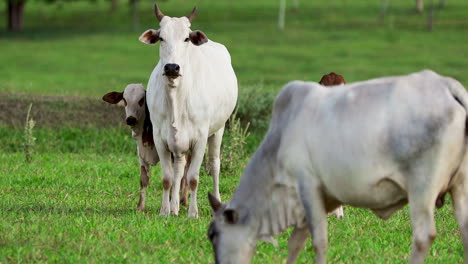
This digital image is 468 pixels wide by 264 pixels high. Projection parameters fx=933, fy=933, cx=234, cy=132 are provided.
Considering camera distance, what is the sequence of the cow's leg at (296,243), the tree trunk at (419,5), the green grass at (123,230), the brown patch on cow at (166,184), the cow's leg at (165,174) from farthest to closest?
the tree trunk at (419,5) < the brown patch on cow at (166,184) < the cow's leg at (165,174) < the green grass at (123,230) < the cow's leg at (296,243)

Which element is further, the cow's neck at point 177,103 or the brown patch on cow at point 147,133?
the brown patch on cow at point 147,133

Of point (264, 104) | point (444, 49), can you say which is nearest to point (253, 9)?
point (444, 49)

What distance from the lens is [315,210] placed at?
21.6 feet

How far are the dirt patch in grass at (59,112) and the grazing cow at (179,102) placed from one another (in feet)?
20.0

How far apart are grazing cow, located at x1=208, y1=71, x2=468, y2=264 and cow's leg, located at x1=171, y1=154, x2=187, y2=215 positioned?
10.6ft

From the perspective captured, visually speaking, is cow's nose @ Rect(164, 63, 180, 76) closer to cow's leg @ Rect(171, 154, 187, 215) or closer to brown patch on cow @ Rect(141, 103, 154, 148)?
cow's leg @ Rect(171, 154, 187, 215)

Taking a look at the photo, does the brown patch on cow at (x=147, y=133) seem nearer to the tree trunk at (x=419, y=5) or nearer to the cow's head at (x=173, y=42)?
the cow's head at (x=173, y=42)

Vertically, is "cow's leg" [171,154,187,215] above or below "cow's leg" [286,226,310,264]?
below

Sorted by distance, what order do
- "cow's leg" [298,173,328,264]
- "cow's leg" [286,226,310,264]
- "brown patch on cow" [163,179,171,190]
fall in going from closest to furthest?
1. "cow's leg" [298,173,328,264]
2. "cow's leg" [286,226,310,264]
3. "brown patch on cow" [163,179,171,190]

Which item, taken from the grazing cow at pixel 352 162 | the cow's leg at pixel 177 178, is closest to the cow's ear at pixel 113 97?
the cow's leg at pixel 177 178

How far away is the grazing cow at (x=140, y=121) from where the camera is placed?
35.0 ft

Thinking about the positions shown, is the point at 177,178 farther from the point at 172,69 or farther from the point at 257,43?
the point at 257,43

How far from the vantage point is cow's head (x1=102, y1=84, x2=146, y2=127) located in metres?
10.7

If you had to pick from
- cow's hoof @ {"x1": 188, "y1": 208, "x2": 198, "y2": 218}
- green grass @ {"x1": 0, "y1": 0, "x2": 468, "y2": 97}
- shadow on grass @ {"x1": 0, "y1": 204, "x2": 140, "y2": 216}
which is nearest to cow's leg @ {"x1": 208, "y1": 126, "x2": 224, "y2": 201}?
cow's hoof @ {"x1": 188, "y1": 208, "x2": 198, "y2": 218}
